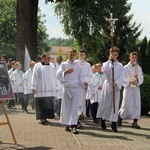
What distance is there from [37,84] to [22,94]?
5.03m

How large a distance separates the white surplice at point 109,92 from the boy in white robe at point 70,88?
74 centimetres

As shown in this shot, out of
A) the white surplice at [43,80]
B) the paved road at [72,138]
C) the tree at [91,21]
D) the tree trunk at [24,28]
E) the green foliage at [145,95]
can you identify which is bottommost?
the paved road at [72,138]

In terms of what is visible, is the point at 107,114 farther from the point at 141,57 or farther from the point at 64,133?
the point at 141,57

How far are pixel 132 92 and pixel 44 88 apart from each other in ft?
8.40

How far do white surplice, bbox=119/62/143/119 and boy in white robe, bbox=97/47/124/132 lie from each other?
0.85m

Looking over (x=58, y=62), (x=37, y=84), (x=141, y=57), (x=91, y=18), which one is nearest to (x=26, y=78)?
(x=58, y=62)

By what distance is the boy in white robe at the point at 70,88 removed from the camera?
1070 centimetres

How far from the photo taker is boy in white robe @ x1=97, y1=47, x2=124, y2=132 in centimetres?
1084

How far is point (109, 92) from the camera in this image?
11.1 meters

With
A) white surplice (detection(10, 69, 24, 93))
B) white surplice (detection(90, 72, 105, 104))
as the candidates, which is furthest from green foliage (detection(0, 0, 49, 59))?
white surplice (detection(90, 72, 105, 104))

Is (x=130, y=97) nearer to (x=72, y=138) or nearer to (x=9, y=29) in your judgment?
(x=72, y=138)

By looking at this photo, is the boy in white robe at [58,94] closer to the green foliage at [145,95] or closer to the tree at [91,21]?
the green foliage at [145,95]

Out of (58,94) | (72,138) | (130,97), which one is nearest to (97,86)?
(58,94)

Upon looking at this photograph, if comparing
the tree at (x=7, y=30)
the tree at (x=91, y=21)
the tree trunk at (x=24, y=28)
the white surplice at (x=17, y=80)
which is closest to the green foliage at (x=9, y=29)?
the tree at (x=7, y=30)
